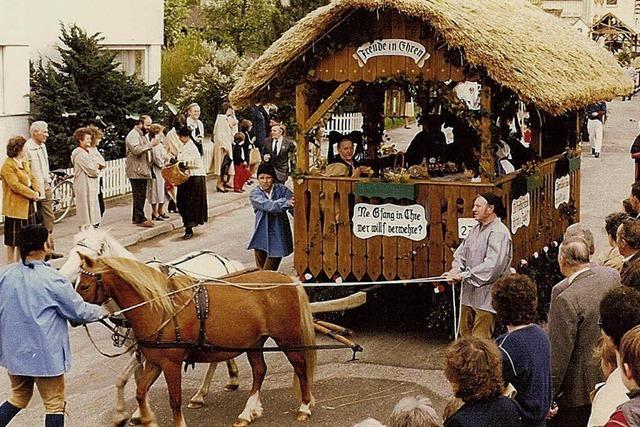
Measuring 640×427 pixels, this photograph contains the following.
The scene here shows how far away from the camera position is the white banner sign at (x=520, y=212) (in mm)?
12160

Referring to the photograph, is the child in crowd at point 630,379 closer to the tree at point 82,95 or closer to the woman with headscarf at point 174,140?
the woman with headscarf at point 174,140

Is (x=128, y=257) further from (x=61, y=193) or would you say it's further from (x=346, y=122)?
(x=346, y=122)

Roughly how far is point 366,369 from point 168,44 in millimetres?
29271

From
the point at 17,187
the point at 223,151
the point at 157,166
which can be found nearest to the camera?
the point at 17,187

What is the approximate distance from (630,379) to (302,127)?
790 cm

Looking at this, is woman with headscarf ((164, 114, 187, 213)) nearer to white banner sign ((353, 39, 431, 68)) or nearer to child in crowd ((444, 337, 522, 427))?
white banner sign ((353, 39, 431, 68))

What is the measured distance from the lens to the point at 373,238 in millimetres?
11852

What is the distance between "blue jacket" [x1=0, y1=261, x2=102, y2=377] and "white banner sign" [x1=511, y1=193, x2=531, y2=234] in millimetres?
5606

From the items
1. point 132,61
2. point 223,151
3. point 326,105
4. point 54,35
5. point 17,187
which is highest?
point 54,35

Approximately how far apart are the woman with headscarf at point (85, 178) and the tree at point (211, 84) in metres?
13.2

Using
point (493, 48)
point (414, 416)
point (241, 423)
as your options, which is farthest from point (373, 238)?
Answer: point (414, 416)

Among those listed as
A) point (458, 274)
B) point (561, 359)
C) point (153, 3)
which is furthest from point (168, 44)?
point (561, 359)

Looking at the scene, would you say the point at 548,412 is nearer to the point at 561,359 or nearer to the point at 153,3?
the point at 561,359

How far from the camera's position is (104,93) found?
891 inches
